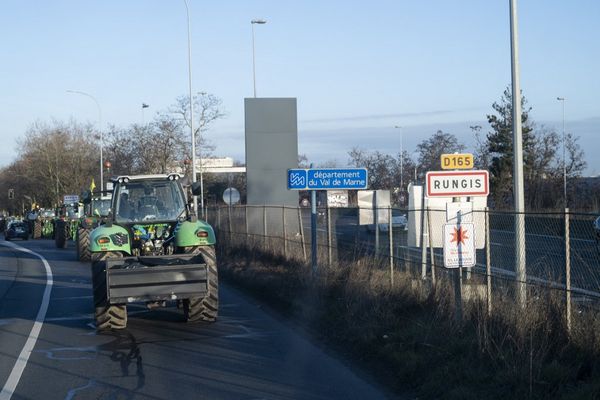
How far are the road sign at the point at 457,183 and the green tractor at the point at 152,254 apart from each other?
3.73m

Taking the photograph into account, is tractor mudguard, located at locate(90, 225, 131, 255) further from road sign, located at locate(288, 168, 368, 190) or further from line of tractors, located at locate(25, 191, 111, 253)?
road sign, located at locate(288, 168, 368, 190)

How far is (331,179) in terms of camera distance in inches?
638

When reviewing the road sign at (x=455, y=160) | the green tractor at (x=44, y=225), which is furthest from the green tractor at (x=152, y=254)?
the green tractor at (x=44, y=225)

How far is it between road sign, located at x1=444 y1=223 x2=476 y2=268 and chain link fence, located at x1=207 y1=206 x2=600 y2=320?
181 millimetres

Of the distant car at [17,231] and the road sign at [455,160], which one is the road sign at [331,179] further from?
the distant car at [17,231]

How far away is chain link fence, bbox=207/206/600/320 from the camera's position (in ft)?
28.8

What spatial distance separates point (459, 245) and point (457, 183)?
190 centimetres

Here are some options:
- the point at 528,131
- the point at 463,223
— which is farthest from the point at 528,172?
the point at 463,223

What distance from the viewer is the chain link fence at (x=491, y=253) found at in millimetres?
8773

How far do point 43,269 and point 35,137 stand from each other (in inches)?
1864

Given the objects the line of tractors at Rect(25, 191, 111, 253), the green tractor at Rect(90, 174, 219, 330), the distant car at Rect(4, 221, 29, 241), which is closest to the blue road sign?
the green tractor at Rect(90, 174, 219, 330)

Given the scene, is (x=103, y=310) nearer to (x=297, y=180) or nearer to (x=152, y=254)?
(x=152, y=254)

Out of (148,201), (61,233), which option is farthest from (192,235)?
(61,233)

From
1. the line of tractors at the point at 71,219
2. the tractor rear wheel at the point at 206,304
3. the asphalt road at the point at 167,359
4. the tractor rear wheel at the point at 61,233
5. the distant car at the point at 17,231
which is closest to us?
the asphalt road at the point at 167,359
